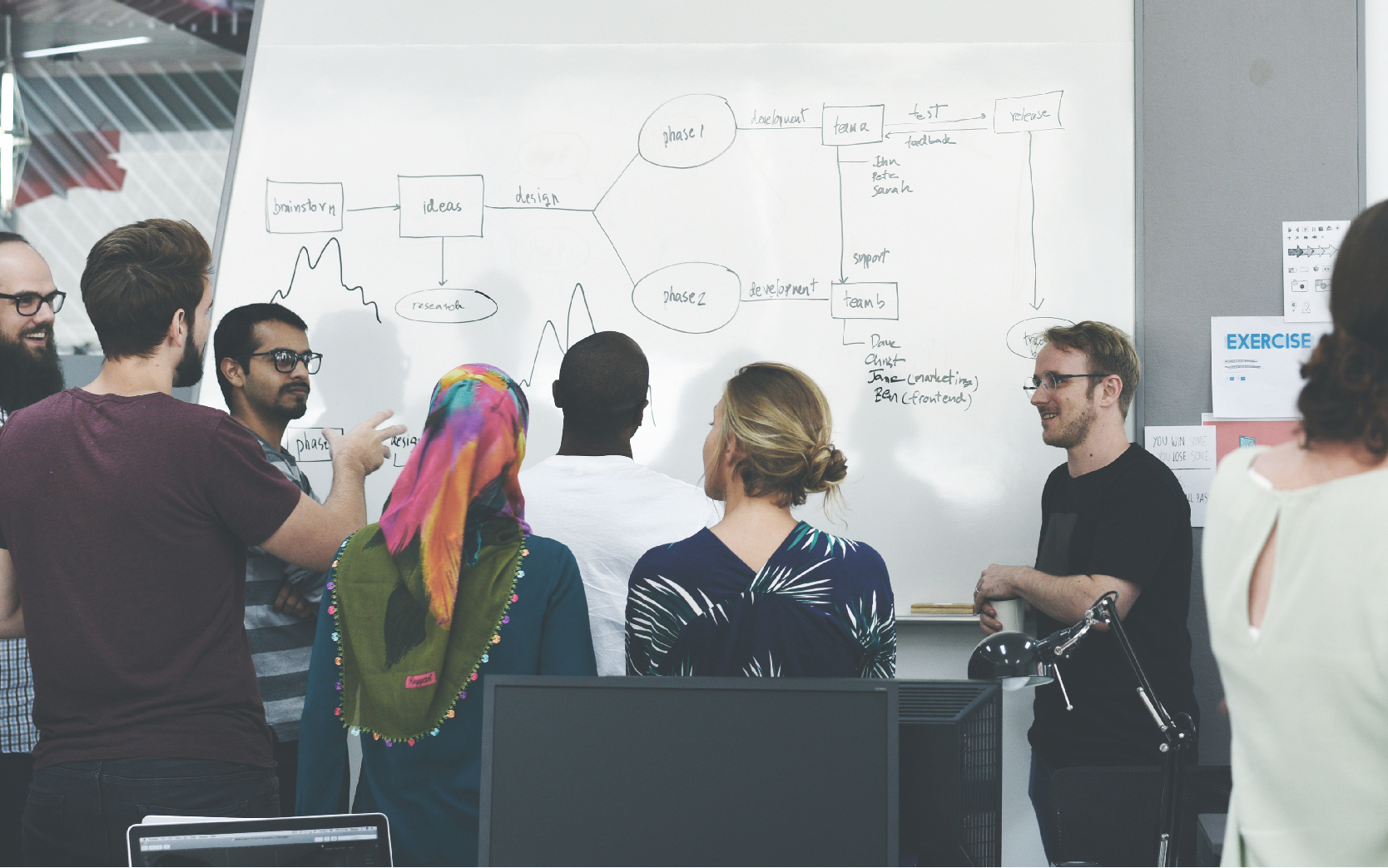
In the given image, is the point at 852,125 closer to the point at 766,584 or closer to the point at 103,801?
the point at 766,584

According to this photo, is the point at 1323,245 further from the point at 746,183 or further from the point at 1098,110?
the point at 746,183

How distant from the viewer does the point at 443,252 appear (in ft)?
9.71

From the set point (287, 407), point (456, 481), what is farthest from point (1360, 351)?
point (287, 407)

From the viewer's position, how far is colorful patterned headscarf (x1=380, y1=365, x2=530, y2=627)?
153cm

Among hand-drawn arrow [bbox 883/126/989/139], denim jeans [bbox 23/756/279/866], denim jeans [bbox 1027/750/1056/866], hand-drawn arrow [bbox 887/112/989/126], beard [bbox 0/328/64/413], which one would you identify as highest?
hand-drawn arrow [bbox 887/112/989/126]

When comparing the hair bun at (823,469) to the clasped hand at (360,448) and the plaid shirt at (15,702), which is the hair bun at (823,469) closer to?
the clasped hand at (360,448)

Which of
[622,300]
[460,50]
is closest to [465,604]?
[622,300]

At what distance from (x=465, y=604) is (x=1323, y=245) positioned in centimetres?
248

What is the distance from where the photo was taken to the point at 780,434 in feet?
5.33

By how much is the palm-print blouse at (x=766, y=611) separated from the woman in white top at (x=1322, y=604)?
539 millimetres

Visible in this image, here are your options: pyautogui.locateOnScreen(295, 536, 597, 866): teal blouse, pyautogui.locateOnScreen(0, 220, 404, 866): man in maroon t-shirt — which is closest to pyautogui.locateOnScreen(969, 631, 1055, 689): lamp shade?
pyautogui.locateOnScreen(295, 536, 597, 866): teal blouse

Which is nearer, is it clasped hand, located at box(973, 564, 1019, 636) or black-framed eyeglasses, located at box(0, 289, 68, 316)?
black-framed eyeglasses, located at box(0, 289, 68, 316)

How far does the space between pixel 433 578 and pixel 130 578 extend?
0.51 meters

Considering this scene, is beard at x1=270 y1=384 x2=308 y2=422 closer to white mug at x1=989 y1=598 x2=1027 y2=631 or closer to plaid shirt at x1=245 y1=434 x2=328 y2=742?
plaid shirt at x1=245 y1=434 x2=328 y2=742
